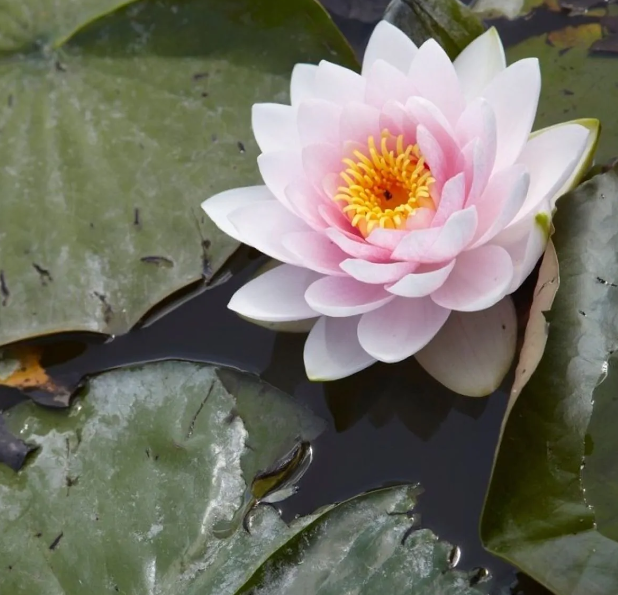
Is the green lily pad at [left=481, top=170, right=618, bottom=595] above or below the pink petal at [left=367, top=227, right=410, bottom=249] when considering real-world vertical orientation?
below

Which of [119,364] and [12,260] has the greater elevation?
[12,260]

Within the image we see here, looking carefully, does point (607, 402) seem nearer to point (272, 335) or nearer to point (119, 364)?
point (272, 335)

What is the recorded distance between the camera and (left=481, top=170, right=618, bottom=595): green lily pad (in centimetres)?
123

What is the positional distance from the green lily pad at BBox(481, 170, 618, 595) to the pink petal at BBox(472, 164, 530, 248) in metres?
0.16

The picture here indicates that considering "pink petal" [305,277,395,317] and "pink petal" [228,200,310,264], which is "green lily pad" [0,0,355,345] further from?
"pink petal" [305,277,395,317]

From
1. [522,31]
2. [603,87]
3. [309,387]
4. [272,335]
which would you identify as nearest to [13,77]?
[272,335]

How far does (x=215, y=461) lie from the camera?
1568 mm

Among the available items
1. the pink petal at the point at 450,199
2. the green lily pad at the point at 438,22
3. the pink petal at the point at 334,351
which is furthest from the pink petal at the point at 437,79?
the pink petal at the point at 334,351

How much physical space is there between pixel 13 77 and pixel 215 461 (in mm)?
1268

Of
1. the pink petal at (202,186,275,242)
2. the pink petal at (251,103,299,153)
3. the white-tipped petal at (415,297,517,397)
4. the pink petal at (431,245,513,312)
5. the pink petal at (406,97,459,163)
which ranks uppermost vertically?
the pink petal at (406,97,459,163)

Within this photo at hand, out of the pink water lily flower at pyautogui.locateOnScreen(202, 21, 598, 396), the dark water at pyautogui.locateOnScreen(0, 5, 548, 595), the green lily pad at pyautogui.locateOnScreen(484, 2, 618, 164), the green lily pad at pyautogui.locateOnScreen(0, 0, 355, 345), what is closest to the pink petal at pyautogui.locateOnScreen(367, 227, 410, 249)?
the pink water lily flower at pyautogui.locateOnScreen(202, 21, 598, 396)

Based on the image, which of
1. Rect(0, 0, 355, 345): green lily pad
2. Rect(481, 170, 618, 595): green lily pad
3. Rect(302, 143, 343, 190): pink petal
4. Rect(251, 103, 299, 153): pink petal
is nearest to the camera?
Rect(481, 170, 618, 595): green lily pad

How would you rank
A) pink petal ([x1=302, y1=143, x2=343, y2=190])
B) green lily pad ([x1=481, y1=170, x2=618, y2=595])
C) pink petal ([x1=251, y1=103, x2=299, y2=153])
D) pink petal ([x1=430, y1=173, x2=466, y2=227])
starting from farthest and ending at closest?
1. pink petal ([x1=251, y1=103, x2=299, y2=153])
2. pink petal ([x1=302, y1=143, x2=343, y2=190])
3. pink petal ([x1=430, y1=173, x2=466, y2=227])
4. green lily pad ([x1=481, y1=170, x2=618, y2=595])

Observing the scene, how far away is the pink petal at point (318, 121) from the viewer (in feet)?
5.08
